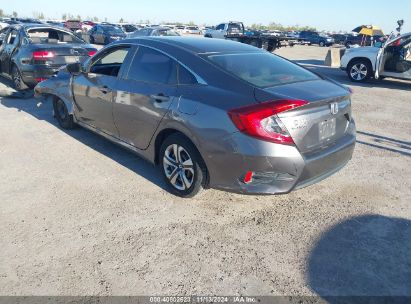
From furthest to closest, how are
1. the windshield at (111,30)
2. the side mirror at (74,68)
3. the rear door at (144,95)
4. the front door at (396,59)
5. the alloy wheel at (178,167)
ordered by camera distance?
the windshield at (111,30)
the front door at (396,59)
the side mirror at (74,68)
the rear door at (144,95)
the alloy wheel at (178,167)

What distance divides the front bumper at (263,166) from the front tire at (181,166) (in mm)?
205

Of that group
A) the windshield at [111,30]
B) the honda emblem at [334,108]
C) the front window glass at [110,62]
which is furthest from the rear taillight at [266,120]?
the windshield at [111,30]

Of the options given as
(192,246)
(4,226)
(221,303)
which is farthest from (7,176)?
(221,303)

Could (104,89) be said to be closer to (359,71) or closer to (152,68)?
(152,68)

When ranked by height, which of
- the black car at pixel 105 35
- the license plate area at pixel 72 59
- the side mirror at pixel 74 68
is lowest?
the side mirror at pixel 74 68

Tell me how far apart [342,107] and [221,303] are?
2.25m

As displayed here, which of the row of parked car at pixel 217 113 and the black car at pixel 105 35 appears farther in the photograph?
the black car at pixel 105 35

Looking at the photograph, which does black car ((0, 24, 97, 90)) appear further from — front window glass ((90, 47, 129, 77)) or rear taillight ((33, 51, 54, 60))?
front window glass ((90, 47, 129, 77))

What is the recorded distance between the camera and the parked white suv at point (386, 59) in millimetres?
10471

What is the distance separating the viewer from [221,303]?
2461 millimetres

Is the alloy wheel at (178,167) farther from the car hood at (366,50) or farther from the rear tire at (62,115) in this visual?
the car hood at (366,50)

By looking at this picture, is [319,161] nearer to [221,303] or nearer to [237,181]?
[237,181]

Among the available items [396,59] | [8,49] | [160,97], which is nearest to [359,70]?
[396,59]

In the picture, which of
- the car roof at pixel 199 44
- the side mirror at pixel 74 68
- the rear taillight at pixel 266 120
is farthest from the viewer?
the side mirror at pixel 74 68
